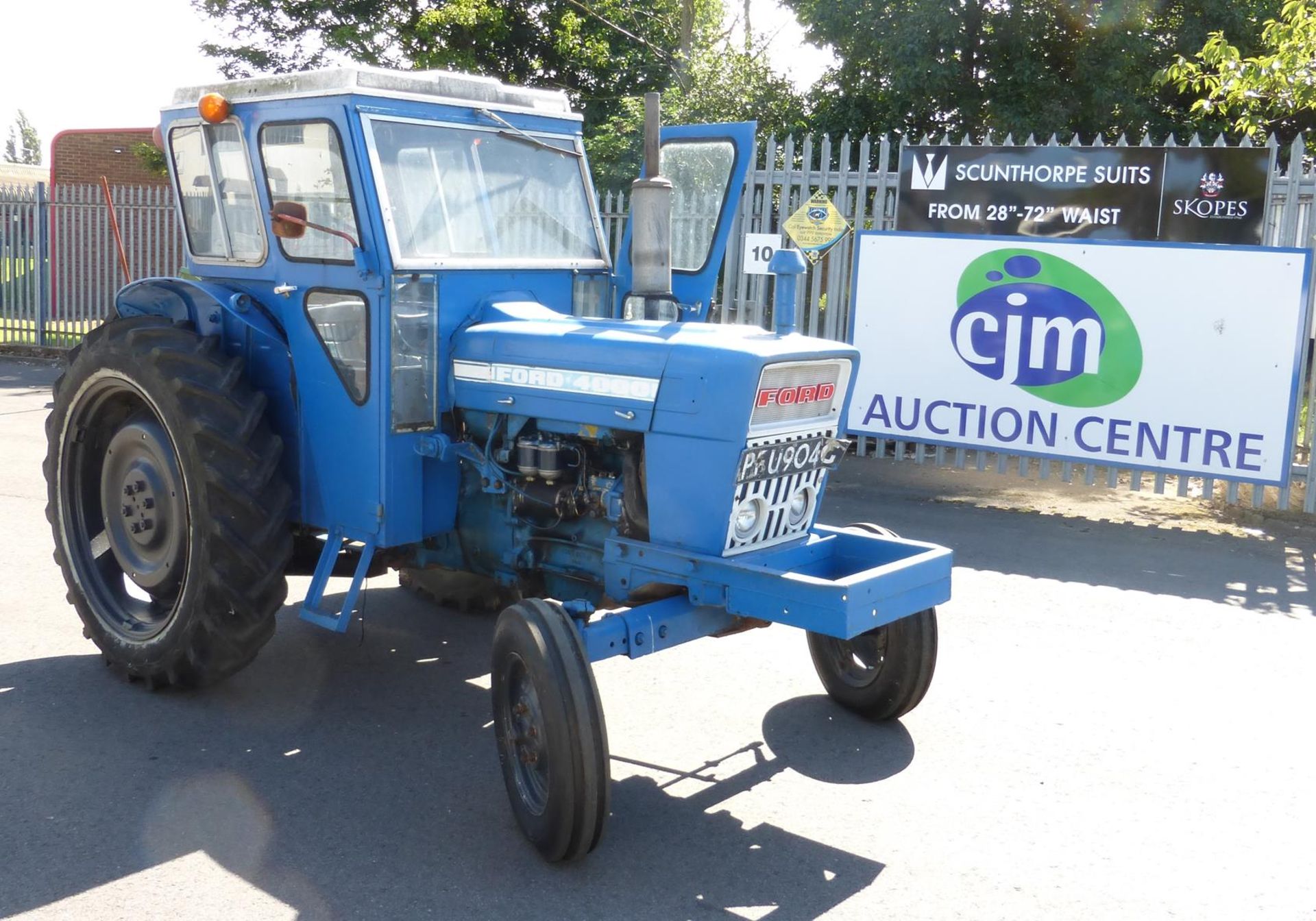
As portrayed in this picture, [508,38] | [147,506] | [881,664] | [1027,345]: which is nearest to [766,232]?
[1027,345]

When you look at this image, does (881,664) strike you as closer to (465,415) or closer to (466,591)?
(465,415)

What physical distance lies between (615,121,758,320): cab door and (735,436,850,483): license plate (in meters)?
1.00

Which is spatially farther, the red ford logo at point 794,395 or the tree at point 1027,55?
the tree at point 1027,55

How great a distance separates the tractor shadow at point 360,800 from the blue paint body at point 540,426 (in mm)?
548

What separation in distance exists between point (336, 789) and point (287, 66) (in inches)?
899

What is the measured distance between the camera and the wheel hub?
500 cm

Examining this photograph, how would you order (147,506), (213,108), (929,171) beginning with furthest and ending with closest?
1. (929,171)
2. (147,506)
3. (213,108)

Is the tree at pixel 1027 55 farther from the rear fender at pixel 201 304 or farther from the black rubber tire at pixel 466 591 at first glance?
the rear fender at pixel 201 304

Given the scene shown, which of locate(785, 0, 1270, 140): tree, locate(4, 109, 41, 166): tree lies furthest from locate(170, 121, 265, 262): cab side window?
locate(4, 109, 41, 166): tree

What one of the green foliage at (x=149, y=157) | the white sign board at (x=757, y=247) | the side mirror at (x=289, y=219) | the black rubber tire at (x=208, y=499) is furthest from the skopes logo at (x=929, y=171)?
the green foliage at (x=149, y=157)

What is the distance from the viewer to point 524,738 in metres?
3.95

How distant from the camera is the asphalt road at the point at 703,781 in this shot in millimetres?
3656

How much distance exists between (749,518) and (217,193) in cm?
286

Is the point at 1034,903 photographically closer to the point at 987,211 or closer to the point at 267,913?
the point at 267,913
